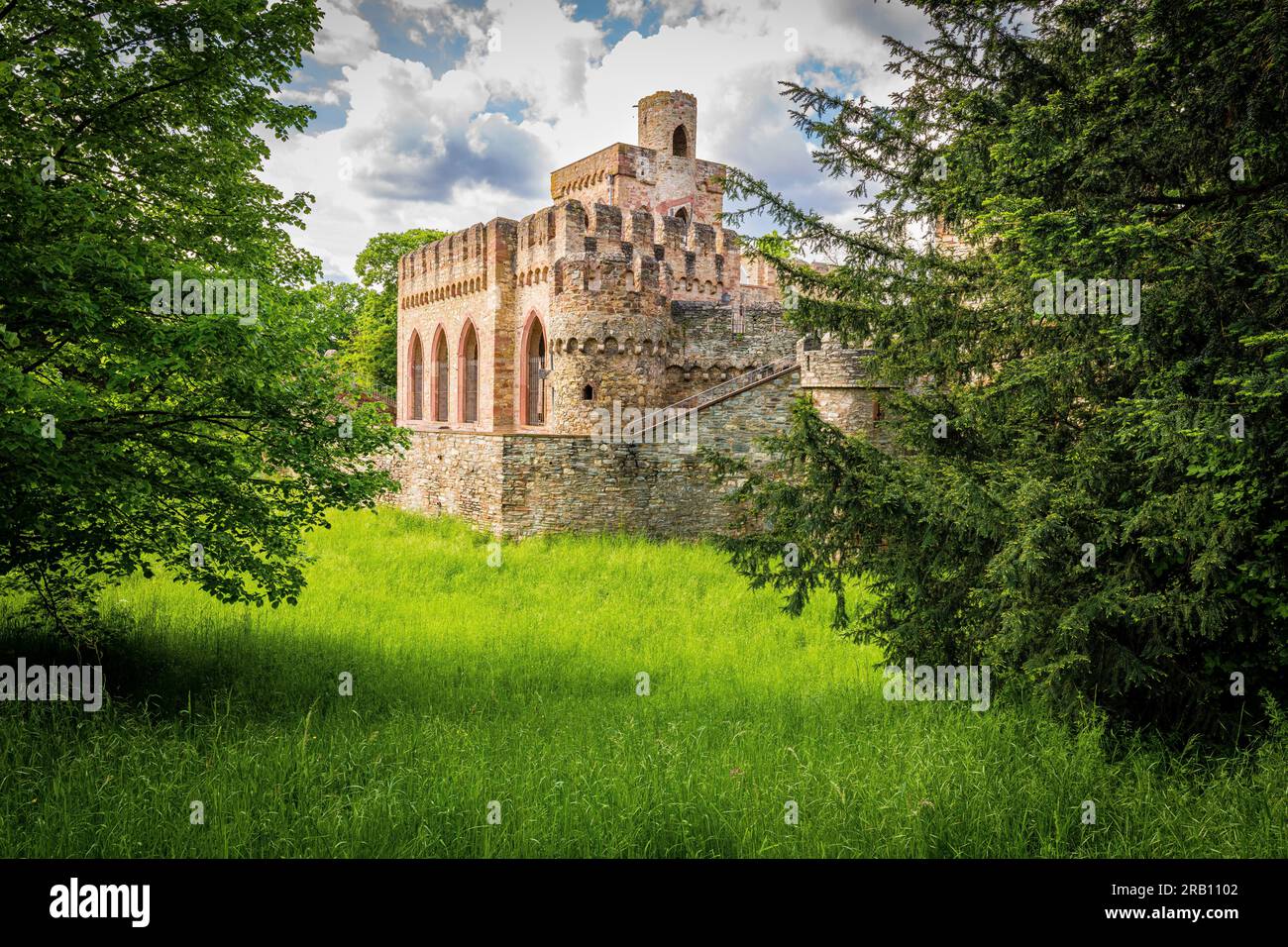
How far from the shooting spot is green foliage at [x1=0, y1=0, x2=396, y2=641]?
200 inches

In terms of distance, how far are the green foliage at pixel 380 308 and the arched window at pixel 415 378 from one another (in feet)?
16.3

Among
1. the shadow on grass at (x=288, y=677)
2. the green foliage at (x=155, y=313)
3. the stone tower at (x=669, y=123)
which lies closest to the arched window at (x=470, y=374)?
the stone tower at (x=669, y=123)

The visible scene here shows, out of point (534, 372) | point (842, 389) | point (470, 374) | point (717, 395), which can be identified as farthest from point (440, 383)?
point (842, 389)

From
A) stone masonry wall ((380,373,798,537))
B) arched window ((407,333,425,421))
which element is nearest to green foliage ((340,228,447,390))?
arched window ((407,333,425,421))

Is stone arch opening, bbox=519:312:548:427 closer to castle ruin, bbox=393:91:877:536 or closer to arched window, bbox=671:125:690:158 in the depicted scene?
castle ruin, bbox=393:91:877:536

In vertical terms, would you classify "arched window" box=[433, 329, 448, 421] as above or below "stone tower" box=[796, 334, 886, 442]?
above

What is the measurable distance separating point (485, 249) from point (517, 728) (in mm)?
19875

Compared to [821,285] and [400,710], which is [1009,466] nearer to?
[821,285]

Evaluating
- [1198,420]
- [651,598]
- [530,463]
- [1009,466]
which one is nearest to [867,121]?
[1009,466]

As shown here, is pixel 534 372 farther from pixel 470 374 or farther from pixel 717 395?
pixel 717 395

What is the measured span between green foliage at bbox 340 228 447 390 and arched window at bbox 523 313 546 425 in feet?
42.5

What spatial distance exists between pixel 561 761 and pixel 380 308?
32532mm

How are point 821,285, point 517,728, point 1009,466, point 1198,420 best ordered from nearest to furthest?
1. point 1198,420
2. point 1009,466
3. point 517,728
4. point 821,285

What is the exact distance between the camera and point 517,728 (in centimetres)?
619
